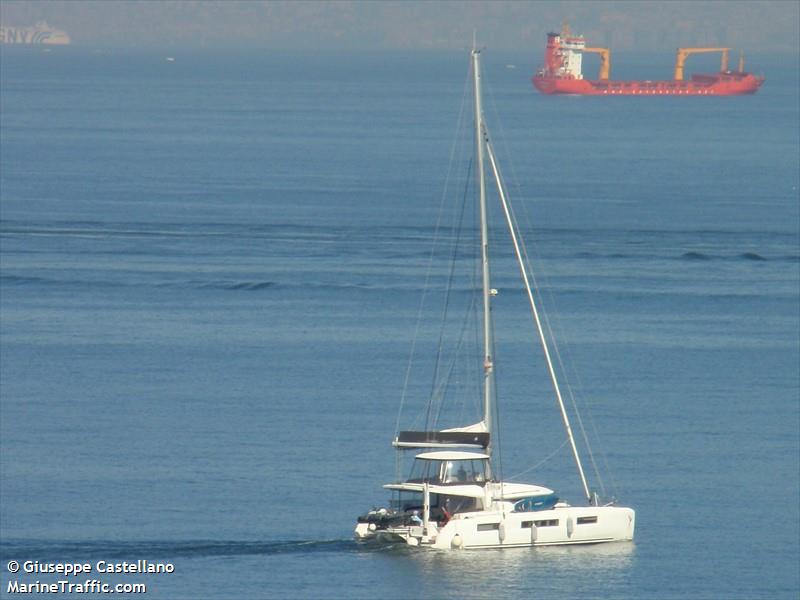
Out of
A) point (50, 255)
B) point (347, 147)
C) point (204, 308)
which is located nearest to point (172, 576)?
point (204, 308)

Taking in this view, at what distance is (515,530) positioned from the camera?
1326 inches

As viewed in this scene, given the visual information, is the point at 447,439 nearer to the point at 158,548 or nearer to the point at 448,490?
the point at 448,490

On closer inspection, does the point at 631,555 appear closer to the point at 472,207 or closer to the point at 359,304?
the point at 359,304

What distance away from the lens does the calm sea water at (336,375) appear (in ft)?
112

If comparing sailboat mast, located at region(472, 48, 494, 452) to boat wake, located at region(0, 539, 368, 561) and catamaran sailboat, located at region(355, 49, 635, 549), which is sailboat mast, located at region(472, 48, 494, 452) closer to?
catamaran sailboat, located at region(355, 49, 635, 549)

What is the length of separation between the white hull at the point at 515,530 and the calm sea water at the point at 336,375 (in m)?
0.28

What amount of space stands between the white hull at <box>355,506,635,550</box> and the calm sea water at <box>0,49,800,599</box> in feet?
0.93

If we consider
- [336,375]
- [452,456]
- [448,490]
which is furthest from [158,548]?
[336,375]

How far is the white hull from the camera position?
33375mm

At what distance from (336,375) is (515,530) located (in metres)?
17.8

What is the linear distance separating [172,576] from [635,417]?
17.1 m

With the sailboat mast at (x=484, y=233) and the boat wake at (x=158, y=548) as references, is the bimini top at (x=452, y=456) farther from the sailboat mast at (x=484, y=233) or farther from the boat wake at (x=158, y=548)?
the boat wake at (x=158, y=548)

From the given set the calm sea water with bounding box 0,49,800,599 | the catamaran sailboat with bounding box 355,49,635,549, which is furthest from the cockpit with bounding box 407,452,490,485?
the calm sea water with bounding box 0,49,800,599

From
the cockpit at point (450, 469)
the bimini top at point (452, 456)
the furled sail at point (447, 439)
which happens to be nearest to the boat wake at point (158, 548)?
the cockpit at point (450, 469)
